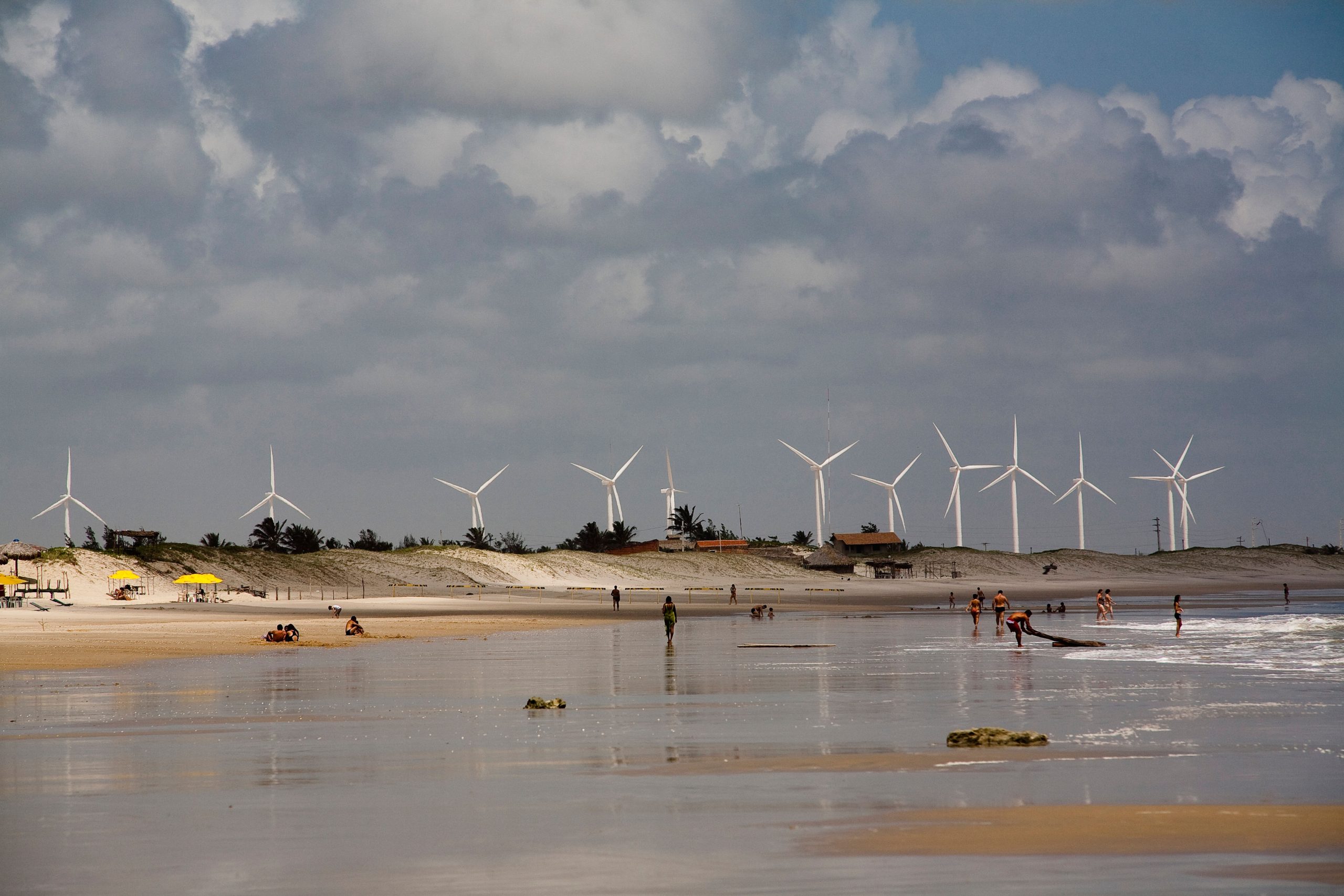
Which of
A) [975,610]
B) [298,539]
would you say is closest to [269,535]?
[298,539]

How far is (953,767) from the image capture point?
1447 centimetres

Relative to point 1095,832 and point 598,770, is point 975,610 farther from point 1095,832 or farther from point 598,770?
point 1095,832

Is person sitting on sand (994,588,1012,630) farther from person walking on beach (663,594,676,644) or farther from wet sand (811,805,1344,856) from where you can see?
wet sand (811,805,1344,856)

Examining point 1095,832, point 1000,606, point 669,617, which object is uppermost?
point 669,617

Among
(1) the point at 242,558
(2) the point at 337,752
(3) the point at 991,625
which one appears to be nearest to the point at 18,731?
(2) the point at 337,752

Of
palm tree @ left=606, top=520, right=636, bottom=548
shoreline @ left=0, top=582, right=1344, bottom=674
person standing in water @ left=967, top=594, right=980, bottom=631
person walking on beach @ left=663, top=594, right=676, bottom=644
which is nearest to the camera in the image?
shoreline @ left=0, top=582, right=1344, bottom=674

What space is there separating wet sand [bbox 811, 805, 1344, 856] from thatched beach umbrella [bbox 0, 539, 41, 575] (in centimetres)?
8906

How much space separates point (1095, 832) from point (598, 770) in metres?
6.01

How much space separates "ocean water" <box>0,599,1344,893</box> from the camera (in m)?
9.54

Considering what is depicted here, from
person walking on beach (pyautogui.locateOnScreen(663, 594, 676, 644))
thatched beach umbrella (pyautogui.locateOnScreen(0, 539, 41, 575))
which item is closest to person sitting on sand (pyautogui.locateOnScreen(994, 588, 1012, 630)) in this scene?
person walking on beach (pyautogui.locateOnScreen(663, 594, 676, 644))

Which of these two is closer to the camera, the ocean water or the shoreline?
the ocean water

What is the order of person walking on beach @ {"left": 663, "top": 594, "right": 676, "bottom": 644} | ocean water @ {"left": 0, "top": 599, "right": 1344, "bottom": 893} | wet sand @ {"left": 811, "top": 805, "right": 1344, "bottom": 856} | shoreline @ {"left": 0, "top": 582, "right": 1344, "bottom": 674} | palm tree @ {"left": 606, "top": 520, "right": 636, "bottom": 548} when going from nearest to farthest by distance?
ocean water @ {"left": 0, "top": 599, "right": 1344, "bottom": 893} < wet sand @ {"left": 811, "top": 805, "right": 1344, "bottom": 856} < shoreline @ {"left": 0, "top": 582, "right": 1344, "bottom": 674} < person walking on beach @ {"left": 663, "top": 594, "right": 676, "bottom": 644} < palm tree @ {"left": 606, "top": 520, "right": 636, "bottom": 548}

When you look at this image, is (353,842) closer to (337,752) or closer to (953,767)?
(337,752)

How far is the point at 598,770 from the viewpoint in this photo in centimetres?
1469
